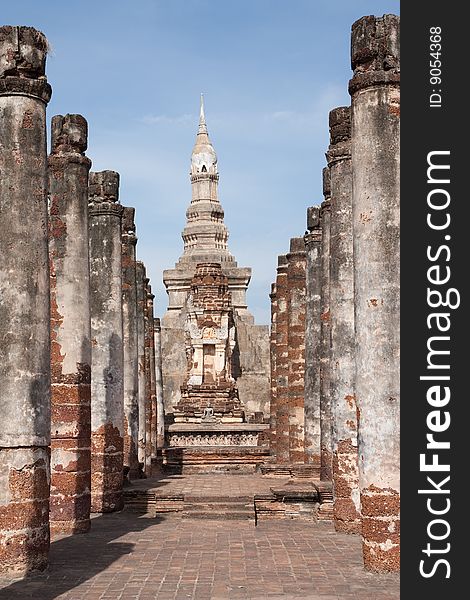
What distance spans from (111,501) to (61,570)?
19.2 ft

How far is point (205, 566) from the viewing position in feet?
37.9

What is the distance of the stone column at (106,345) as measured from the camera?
1672cm

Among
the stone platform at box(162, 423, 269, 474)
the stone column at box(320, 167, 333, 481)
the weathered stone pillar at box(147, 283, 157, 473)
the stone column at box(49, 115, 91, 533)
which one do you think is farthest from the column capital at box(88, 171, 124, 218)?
the stone platform at box(162, 423, 269, 474)

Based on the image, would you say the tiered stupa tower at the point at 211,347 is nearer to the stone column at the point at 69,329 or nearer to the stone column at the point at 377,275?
the stone column at the point at 69,329

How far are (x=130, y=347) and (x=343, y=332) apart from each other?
309 inches

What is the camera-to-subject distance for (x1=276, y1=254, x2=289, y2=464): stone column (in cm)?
2534

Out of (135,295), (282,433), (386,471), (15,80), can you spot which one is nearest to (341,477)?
(386,471)

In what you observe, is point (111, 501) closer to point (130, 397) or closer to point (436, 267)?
point (130, 397)

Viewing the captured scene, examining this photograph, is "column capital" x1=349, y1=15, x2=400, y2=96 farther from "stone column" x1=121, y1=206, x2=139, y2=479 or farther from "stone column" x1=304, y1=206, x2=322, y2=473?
"stone column" x1=121, y1=206, x2=139, y2=479

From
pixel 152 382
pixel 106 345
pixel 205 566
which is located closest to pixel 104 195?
pixel 106 345

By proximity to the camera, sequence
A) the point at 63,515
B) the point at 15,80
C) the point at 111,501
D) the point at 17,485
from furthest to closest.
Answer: the point at 111,501 → the point at 63,515 → the point at 15,80 → the point at 17,485

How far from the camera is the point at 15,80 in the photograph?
11086 mm

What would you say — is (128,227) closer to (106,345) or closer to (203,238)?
(106,345)

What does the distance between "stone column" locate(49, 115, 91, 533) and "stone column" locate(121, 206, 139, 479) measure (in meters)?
6.66
